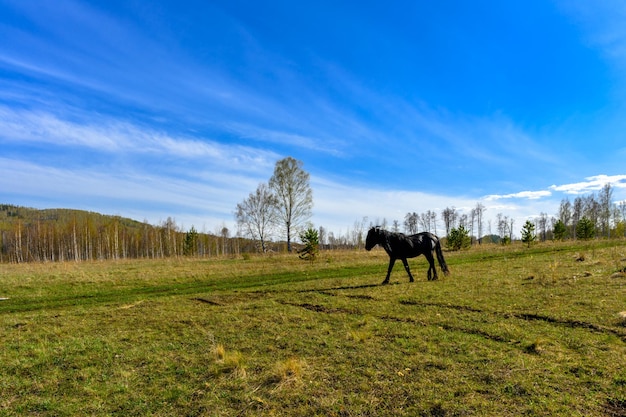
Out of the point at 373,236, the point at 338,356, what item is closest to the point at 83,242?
the point at 373,236

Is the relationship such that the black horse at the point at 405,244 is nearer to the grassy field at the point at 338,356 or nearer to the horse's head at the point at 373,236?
the horse's head at the point at 373,236

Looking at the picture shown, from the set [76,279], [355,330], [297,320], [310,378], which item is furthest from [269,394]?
[76,279]

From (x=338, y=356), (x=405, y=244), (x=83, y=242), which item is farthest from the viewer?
(x=83, y=242)

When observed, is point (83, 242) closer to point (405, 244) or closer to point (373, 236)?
point (373, 236)

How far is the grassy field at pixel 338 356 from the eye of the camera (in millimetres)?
4215

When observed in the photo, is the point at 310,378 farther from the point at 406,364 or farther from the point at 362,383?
the point at 406,364

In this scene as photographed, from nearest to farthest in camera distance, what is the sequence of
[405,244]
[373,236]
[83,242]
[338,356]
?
[338,356] < [405,244] < [373,236] < [83,242]

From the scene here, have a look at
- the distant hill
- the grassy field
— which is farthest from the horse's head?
the distant hill

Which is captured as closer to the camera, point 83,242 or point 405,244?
point 405,244

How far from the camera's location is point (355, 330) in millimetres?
7480

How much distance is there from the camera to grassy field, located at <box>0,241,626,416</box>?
4215 millimetres

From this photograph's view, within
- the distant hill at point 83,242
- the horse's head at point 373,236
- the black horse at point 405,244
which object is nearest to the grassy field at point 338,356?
the black horse at point 405,244

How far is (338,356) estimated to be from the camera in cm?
588

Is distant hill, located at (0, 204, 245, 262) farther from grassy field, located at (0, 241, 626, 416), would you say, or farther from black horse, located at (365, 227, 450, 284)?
grassy field, located at (0, 241, 626, 416)
